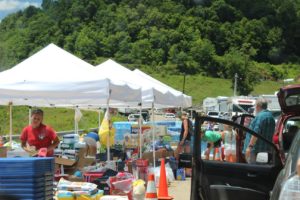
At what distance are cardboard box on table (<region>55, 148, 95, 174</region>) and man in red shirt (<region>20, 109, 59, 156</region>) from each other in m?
1.59

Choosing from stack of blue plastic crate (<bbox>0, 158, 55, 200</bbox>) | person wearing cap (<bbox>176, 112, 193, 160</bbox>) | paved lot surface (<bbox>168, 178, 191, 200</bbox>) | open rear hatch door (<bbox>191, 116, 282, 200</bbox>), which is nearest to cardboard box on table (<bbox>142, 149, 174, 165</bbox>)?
person wearing cap (<bbox>176, 112, 193, 160</bbox>)

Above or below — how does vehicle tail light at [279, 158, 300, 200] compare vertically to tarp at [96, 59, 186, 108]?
below

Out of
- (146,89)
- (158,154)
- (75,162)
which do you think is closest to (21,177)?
(75,162)

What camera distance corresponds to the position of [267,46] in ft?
463

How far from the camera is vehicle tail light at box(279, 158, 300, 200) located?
3.64m

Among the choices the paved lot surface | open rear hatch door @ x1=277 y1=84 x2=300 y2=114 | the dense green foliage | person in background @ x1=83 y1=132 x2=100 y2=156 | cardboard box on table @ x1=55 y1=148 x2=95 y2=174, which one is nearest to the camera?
open rear hatch door @ x1=277 y1=84 x2=300 y2=114

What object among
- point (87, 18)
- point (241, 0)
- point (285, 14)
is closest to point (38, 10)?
point (87, 18)

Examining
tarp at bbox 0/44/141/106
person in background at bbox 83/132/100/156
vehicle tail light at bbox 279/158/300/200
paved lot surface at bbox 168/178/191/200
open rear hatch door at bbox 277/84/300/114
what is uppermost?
tarp at bbox 0/44/141/106

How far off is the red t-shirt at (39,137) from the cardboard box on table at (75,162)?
1594 mm

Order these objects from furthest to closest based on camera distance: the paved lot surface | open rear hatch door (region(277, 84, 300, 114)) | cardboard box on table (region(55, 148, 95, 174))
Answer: cardboard box on table (region(55, 148, 95, 174)) < the paved lot surface < open rear hatch door (region(277, 84, 300, 114))

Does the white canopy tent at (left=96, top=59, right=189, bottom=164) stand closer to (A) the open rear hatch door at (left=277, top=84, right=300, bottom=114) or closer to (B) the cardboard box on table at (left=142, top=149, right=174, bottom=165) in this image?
(B) the cardboard box on table at (left=142, top=149, right=174, bottom=165)

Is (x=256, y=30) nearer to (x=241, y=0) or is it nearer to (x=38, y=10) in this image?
(x=241, y=0)

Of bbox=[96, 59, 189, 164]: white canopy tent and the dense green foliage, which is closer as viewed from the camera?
bbox=[96, 59, 189, 164]: white canopy tent

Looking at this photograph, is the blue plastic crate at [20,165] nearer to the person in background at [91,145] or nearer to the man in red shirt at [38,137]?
the man in red shirt at [38,137]
